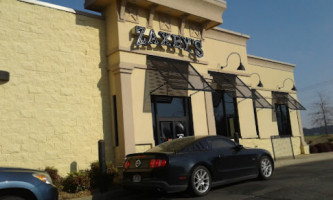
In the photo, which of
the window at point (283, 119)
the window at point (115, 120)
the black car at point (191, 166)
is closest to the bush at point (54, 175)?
the black car at point (191, 166)

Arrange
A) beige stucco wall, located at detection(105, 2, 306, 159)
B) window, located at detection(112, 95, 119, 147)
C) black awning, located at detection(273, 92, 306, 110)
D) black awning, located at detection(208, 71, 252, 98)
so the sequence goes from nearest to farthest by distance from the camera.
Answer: window, located at detection(112, 95, 119, 147) < beige stucco wall, located at detection(105, 2, 306, 159) < black awning, located at detection(208, 71, 252, 98) < black awning, located at detection(273, 92, 306, 110)

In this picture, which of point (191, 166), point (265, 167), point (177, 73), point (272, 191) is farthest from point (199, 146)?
point (177, 73)

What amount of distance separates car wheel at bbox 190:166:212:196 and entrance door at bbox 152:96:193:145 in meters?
4.76

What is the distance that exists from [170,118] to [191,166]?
583 cm

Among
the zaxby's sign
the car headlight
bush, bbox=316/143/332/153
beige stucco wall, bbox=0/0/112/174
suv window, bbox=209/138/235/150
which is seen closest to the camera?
the car headlight

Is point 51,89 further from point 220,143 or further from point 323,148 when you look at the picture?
point 323,148

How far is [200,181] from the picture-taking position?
741 cm

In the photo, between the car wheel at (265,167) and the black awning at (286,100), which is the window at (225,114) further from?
the car wheel at (265,167)

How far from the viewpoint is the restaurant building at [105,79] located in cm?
968

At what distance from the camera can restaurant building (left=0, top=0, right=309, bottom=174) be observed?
968 cm

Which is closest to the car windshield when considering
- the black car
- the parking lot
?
the black car

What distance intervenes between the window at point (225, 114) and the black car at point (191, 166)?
714 cm

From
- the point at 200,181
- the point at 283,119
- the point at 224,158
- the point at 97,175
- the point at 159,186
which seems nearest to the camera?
the point at 159,186

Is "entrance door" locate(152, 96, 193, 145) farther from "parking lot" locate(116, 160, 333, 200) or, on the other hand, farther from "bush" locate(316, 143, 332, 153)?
"bush" locate(316, 143, 332, 153)
